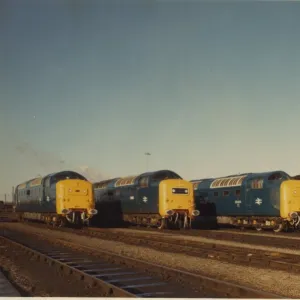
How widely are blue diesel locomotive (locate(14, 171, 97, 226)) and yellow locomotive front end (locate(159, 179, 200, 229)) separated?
158 inches

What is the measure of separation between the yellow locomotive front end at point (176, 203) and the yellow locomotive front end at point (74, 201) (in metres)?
4.00

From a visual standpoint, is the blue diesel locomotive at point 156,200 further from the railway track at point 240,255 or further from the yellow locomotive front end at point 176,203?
the railway track at point 240,255

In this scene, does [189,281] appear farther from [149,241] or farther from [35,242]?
[35,242]

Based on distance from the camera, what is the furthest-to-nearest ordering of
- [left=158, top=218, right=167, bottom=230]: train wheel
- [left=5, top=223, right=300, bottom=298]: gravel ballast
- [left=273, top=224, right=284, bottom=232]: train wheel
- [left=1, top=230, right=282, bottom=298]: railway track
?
[left=158, top=218, right=167, bottom=230]: train wheel → [left=273, top=224, right=284, bottom=232]: train wheel → [left=5, top=223, right=300, bottom=298]: gravel ballast → [left=1, top=230, right=282, bottom=298]: railway track

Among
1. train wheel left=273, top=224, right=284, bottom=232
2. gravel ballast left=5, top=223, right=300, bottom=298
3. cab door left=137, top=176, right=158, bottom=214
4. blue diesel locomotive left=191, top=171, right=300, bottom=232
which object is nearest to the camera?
gravel ballast left=5, top=223, right=300, bottom=298

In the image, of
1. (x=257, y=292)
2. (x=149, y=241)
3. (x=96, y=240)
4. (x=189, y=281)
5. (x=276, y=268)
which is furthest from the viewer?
(x=96, y=240)

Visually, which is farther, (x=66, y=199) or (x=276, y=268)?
(x=66, y=199)

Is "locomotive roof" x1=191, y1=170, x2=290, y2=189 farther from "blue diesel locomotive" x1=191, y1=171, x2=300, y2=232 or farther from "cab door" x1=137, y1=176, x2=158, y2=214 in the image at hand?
"cab door" x1=137, y1=176, x2=158, y2=214

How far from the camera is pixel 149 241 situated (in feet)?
63.1

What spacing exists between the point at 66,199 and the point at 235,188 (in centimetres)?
989

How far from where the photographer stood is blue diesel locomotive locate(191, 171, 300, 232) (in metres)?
24.9

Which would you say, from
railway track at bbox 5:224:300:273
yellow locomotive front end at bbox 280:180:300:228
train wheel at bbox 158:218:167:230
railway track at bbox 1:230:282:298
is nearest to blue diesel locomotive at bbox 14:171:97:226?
train wheel at bbox 158:218:167:230

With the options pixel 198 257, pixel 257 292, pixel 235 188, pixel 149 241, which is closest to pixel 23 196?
pixel 235 188

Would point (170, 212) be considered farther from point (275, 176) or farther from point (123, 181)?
point (123, 181)
